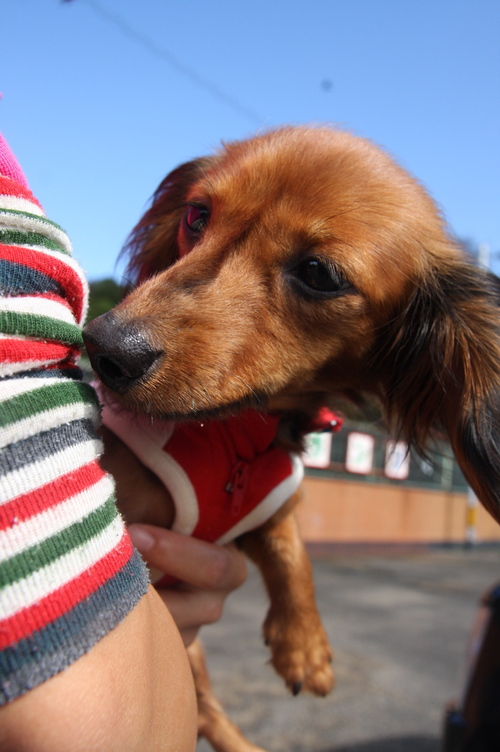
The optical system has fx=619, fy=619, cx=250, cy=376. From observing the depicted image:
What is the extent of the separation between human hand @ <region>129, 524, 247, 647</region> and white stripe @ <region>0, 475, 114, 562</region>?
20.2 inches

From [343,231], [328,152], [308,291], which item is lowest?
[308,291]

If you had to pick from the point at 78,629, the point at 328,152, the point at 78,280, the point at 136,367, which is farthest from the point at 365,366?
the point at 78,629

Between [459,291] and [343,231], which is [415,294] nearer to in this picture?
[459,291]

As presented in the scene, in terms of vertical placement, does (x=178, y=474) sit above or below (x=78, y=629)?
below

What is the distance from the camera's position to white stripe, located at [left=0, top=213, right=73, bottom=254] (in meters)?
0.69

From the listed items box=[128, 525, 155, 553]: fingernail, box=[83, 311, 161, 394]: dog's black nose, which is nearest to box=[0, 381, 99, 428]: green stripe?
box=[83, 311, 161, 394]: dog's black nose

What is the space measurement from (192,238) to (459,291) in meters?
0.64

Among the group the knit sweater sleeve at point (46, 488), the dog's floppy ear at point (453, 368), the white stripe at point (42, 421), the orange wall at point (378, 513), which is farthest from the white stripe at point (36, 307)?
the orange wall at point (378, 513)

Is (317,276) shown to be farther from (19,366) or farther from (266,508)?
(19,366)

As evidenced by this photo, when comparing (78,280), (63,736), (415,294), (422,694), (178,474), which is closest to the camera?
(63,736)

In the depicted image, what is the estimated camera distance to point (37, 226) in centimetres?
71

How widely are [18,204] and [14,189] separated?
3cm

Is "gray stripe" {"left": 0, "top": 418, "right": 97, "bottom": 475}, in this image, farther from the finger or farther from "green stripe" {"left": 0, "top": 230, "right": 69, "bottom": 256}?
the finger

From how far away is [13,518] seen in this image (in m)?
0.55
